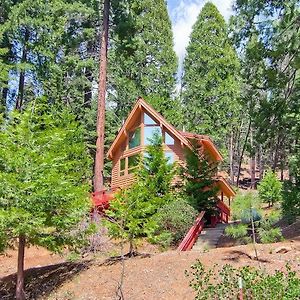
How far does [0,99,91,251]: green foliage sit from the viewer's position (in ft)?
29.7

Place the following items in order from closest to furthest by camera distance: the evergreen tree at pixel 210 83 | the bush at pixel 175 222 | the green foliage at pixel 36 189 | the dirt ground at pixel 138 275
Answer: the dirt ground at pixel 138 275 → the green foliage at pixel 36 189 → the bush at pixel 175 222 → the evergreen tree at pixel 210 83

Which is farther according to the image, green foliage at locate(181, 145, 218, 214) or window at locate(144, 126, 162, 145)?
window at locate(144, 126, 162, 145)

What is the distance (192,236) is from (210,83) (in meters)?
21.3

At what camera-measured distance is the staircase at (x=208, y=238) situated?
44.9 ft

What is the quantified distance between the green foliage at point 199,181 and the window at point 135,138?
16.1 feet

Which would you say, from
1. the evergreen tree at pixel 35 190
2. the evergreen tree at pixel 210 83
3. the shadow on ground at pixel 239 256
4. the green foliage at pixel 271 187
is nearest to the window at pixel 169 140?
the green foliage at pixel 271 187

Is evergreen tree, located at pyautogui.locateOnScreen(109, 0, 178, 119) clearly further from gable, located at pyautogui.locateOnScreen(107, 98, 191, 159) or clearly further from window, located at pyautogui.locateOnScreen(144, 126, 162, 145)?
window, located at pyautogui.locateOnScreen(144, 126, 162, 145)

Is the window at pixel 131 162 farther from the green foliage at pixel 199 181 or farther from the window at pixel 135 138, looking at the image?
the green foliage at pixel 199 181

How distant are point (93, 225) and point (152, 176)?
6768mm

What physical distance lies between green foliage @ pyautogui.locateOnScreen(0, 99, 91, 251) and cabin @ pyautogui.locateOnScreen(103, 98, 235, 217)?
1063 centimetres

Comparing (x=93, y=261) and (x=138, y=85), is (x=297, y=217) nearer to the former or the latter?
(x=93, y=261)

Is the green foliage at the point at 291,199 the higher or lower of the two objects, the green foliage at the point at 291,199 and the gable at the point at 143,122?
the lower

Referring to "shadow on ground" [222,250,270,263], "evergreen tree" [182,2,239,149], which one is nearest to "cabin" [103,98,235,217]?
"evergreen tree" [182,2,239,149]

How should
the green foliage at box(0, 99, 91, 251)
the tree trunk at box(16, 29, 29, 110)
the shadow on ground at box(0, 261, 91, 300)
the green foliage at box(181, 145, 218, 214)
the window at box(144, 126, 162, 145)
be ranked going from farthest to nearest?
the tree trunk at box(16, 29, 29, 110)
the window at box(144, 126, 162, 145)
the green foliage at box(181, 145, 218, 214)
the shadow on ground at box(0, 261, 91, 300)
the green foliage at box(0, 99, 91, 251)
